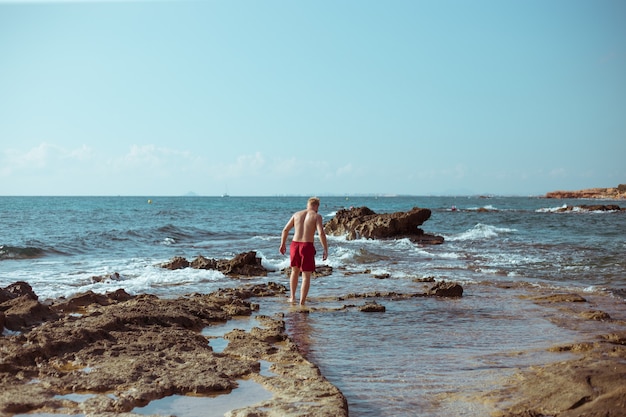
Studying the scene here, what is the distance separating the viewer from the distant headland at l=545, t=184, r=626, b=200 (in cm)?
10944

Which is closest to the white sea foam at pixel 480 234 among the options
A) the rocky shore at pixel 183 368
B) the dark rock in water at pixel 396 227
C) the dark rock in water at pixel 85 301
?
the dark rock in water at pixel 396 227

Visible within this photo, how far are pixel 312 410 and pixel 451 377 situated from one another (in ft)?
5.82

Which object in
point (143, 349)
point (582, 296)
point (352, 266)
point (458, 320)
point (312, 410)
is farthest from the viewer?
point (352, 266)

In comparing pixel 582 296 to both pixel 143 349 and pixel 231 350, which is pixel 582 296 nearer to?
pixel 231 350

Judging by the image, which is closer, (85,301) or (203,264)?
(85,301)

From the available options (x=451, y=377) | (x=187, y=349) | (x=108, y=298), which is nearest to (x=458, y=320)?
(x=451, y=377)

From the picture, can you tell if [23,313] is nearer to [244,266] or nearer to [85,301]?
[85,301]

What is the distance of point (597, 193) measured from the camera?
123375 millimetres

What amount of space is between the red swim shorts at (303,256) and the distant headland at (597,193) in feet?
374

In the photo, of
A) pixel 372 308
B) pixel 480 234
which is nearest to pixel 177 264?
pixel 372 308

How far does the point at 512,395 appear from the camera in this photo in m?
4.74

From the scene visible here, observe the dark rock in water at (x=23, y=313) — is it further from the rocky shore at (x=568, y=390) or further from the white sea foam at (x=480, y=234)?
the white sea foam at (x=480, y=234)

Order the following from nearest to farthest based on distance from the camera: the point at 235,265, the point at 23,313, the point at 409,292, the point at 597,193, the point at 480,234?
the point at 23,313, the point at 409,292, the point at 235,265, the point at 480,234, the point at 597,193

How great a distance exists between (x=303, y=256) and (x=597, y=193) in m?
131
